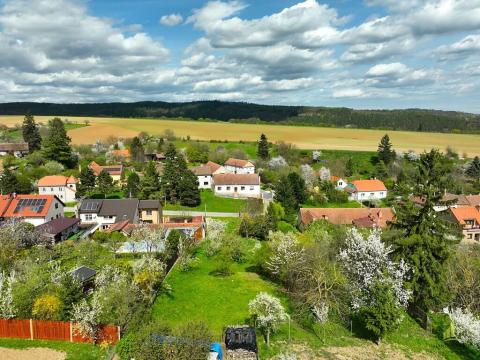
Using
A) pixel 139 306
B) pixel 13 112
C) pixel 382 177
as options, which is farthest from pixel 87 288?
pixel 13 112

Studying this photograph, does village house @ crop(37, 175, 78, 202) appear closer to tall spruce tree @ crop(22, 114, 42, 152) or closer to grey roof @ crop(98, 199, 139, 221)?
grey roof @ crop(98, 199, 139, 221)

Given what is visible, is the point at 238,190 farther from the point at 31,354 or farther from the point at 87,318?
the point at 31,354

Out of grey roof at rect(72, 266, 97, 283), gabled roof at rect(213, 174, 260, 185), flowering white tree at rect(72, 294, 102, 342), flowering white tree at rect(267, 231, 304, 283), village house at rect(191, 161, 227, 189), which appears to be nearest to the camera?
flowering white tree at rect(72, 294, 102, 342)

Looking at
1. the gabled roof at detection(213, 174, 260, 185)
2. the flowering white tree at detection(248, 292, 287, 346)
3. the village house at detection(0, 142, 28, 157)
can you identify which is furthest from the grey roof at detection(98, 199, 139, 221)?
the village house at detection(0, 142, 28, 157)

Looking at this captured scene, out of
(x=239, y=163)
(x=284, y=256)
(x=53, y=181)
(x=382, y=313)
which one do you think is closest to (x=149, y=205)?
(x=53, y=181)

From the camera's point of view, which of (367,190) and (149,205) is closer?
(149,205)

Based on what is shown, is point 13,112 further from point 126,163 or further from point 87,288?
point 87,288

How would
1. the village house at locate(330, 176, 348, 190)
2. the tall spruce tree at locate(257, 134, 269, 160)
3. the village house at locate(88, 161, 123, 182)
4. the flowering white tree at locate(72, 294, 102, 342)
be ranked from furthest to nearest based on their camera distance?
the tall spruce tree at locate(257, 134, 269, 160)
the village house at locate(330, 176, 348, 190)
the village house at locate(88, 161, 123, 182)
the flowering white tree at locate(72, 294, 102, 342)
